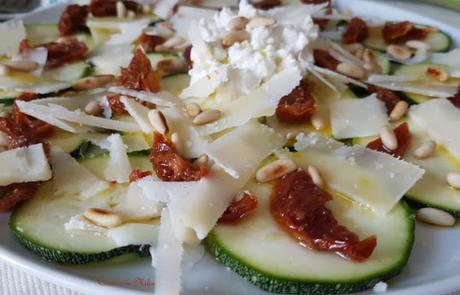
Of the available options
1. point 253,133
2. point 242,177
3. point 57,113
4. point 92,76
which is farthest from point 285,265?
point 92,76

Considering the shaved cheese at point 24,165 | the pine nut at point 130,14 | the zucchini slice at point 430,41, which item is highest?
the shaved cheese at point 24,165

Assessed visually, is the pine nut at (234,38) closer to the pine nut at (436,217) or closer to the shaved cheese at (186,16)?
the shaved cheese at (186,16)

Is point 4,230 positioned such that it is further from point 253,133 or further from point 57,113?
point 253,133

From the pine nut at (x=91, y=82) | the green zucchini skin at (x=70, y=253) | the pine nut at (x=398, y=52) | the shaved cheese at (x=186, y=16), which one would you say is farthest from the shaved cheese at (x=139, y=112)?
the pine nut at (x=398, y=52)

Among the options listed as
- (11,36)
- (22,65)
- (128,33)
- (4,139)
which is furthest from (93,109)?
(11,36)

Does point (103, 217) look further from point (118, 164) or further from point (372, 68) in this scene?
point (372, 68)

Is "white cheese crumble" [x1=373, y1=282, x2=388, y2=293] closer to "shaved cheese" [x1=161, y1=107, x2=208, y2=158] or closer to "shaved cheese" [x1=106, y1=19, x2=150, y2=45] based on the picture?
"shaved cheese" [x1=161, y1=107, x2=208, y2=158]
